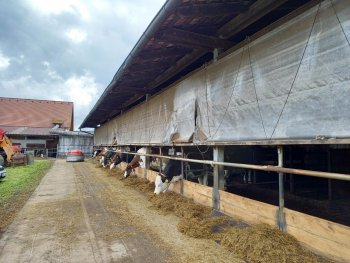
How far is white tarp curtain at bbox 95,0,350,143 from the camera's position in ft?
12.8

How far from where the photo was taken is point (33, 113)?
47812 millimetres

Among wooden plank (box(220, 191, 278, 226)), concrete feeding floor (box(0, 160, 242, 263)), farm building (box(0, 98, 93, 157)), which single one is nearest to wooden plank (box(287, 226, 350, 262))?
wooden plank (box(220, 191, 278, 226))

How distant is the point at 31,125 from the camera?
44531 millimetres

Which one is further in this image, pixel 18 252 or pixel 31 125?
pixel 31 125

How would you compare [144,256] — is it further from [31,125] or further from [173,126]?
[31,125]

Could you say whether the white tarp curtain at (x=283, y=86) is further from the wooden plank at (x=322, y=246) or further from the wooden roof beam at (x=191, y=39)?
the wooden plank at (x=322, y=246)

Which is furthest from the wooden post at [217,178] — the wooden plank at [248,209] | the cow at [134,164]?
the cow at [134,164]

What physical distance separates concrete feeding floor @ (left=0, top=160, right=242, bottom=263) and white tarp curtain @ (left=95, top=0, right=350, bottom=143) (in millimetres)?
2148

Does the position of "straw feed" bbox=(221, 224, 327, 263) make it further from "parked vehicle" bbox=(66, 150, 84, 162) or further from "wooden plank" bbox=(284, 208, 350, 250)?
"parked vehicle" bbox=(66, 150, 84, 162)

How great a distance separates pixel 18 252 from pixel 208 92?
5101mm

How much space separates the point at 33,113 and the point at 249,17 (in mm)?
48057

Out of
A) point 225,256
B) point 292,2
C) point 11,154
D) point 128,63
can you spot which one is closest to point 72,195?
point 128,63

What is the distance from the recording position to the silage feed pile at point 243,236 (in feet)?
12.9

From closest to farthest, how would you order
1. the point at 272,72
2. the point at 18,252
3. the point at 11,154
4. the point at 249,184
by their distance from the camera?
the point at 18,252 → the point at 272,72 → the point at 249,184 → the point at 11,154
